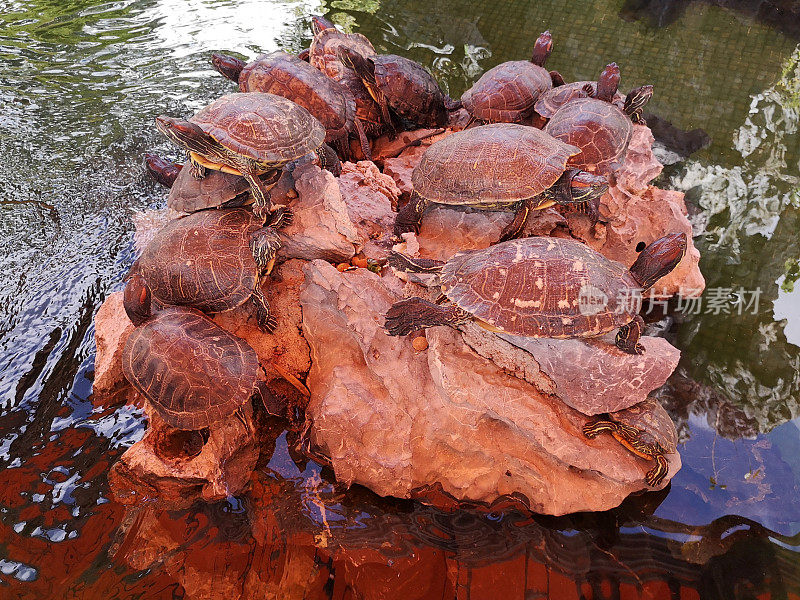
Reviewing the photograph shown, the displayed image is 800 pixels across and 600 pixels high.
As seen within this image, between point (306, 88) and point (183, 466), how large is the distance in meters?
3.31

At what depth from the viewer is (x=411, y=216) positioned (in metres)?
3.90

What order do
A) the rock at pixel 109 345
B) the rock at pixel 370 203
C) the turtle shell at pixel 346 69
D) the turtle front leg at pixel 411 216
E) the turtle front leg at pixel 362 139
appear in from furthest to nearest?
the turtle shell at pixel 346 69
the turtle front leg at pixel 362 139
the rock at pixel 370 203
the turtle front leg at pixel 411 216
the rock at pixel 109 345

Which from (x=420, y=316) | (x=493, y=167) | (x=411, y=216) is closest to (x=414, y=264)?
(x=420, y=316)

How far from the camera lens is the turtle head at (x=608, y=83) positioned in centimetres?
476

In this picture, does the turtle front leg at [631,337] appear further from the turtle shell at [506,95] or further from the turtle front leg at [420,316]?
the turtle shell at [506,95]

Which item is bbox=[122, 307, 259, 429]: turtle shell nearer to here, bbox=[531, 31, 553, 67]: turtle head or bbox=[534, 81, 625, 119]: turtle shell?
bbox=[534, 81, 625, 119]: turtle shell

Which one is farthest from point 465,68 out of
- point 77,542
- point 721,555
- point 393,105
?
point 77,542

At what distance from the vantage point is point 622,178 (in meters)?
4.41

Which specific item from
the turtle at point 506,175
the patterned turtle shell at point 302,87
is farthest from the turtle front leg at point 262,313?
the patterned turtle shell at point 302,87

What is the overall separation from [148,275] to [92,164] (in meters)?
2.65

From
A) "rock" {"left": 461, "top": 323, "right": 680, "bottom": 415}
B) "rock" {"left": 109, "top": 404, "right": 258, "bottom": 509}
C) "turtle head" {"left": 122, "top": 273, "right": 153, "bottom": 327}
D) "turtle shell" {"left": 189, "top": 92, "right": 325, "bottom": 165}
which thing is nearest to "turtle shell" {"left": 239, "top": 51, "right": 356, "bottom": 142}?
"turtle shell" {"left": 189, "top": 92, "right": 325, "bottom": 165}

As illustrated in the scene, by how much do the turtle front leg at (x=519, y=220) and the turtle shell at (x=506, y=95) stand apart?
1817mm

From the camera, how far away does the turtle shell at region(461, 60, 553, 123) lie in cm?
509

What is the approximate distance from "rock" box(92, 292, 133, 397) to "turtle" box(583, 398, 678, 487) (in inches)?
125
